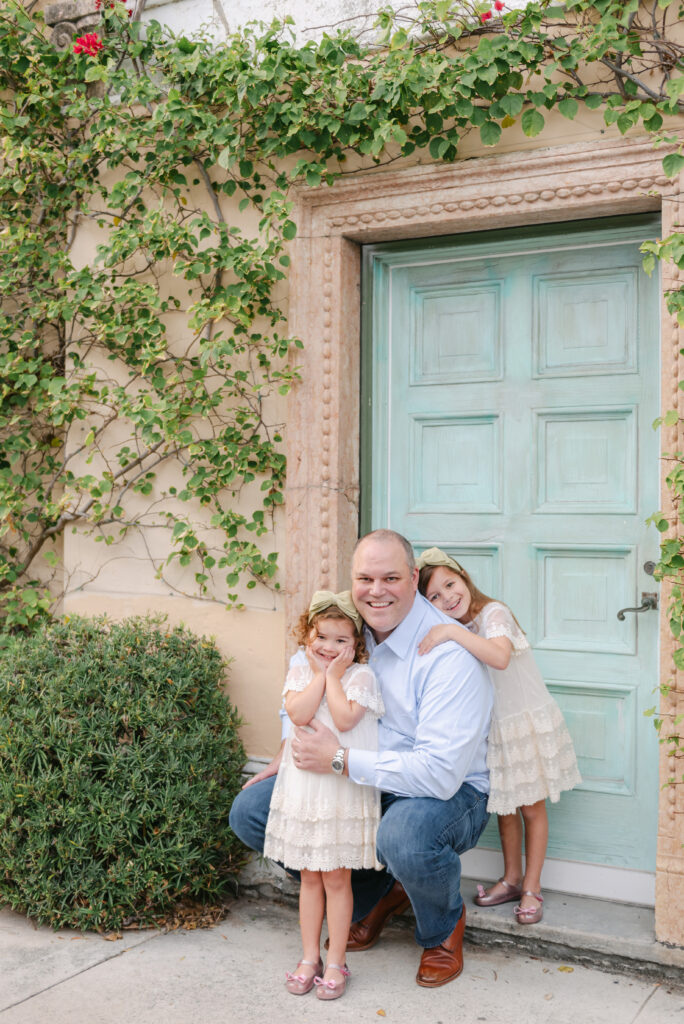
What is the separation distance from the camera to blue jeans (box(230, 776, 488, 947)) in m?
2.98

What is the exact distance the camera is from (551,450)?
12.3 feet

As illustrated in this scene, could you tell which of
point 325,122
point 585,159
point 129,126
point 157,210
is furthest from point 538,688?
point 129,126

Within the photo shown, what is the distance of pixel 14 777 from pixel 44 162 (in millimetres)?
2715

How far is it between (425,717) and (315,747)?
0.36 metres

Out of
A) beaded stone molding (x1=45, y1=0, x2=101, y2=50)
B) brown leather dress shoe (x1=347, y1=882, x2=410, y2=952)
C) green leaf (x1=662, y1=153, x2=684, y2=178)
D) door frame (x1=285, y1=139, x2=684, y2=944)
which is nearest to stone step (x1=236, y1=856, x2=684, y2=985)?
brown leather dress shoe (x1=347, y1=882, x2=410, y2=952)

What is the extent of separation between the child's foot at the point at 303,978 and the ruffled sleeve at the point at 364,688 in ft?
2.66

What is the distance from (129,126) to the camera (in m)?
4.30

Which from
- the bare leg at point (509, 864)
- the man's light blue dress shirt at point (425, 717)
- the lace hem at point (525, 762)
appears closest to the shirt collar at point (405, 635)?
the man's light blue dress shirt at point (425, 717)

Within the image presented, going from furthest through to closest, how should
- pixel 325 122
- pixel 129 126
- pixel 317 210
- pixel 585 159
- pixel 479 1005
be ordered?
pixel 129 126 → pixel 317 210 → pixel 325 122 → pixel 585 159 → pixel 479 1005

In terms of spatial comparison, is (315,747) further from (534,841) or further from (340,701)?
(534,841)

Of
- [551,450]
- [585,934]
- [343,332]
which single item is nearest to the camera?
[585,934]

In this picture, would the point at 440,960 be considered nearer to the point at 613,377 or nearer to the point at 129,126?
the point at 613,377

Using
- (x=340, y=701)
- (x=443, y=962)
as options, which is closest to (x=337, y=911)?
(x=443, y=962)

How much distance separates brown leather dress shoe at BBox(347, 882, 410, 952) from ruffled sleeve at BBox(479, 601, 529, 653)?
947 millimetres
